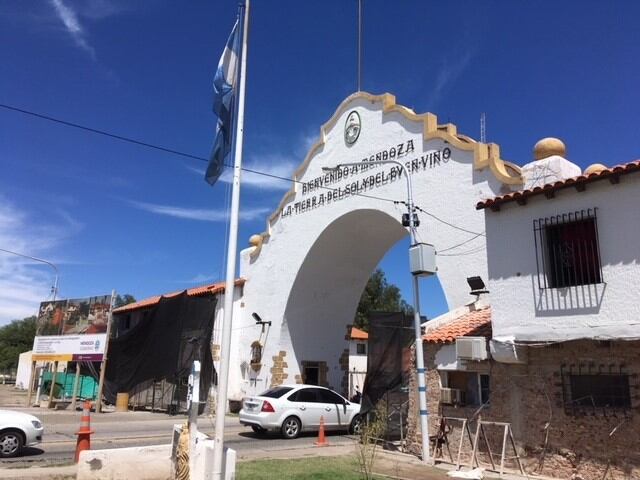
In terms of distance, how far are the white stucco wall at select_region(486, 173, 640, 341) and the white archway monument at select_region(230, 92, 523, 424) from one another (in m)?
3.55

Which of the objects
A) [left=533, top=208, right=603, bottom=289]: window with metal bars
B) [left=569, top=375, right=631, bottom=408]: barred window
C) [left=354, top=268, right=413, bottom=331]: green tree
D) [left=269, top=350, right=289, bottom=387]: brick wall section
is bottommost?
[left=569, top=375, right=631, bottom=408]: barred window

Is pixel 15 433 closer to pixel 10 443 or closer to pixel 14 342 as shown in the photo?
pixel 10 443

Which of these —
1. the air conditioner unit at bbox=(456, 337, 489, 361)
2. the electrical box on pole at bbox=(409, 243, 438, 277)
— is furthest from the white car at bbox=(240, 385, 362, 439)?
the air conditioner unit at bbox=(456, 337, 489, 361)

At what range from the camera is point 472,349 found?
11.2m

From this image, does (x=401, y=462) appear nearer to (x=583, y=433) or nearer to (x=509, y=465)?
(x=509, y=465)

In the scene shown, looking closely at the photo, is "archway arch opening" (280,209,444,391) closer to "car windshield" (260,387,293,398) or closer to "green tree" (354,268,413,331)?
"car windshield" (260,387,293,398)

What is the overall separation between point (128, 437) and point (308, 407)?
4.87 metres

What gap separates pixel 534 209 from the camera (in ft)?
35.6

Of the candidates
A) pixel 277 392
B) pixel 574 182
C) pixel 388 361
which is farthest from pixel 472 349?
A: pixel 277 392

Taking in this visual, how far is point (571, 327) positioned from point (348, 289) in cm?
1468

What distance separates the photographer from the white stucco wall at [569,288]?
9.30m

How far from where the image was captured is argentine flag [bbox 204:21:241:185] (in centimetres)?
899

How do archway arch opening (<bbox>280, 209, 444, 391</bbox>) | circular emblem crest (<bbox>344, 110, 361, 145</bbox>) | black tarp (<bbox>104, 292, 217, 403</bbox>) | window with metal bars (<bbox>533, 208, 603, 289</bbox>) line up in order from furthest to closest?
1. black tarp (<bbox>104, 292, 217, 403</bbox>)
2. archway arch opening (<bbox>280, 209, 444, 391</bbox>)
3. circular emblem crest (<bbox>344, 110, 361, 145</bbox>)
4. window with metal bars (<bbox>533, 208, 603, 289</bbox>)

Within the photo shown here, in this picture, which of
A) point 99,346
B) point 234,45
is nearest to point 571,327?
point 234,45
